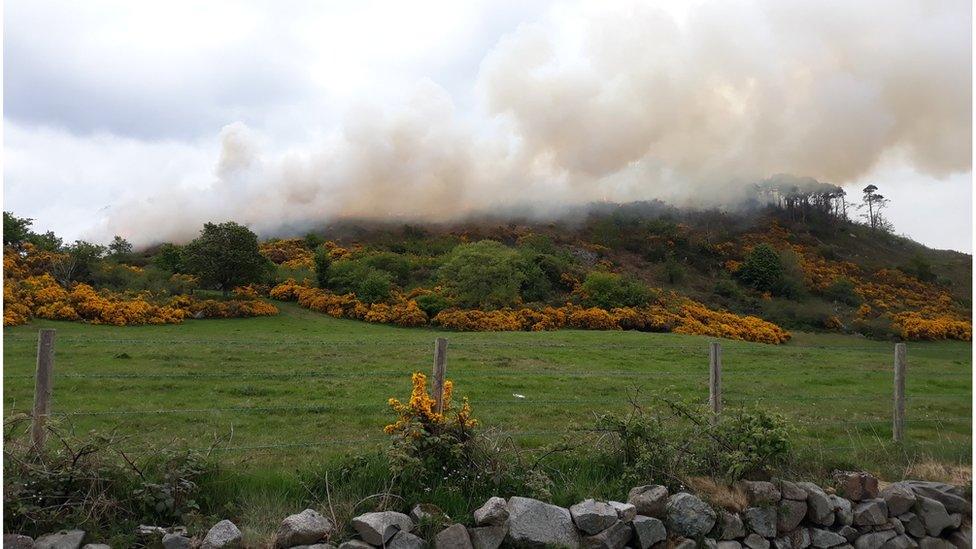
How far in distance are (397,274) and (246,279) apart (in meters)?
11.5

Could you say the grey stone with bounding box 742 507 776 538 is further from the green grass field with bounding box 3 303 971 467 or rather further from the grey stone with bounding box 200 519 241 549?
the grey stone with bounding box 200 519 241 549

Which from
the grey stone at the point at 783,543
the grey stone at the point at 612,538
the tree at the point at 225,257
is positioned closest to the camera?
the grey stone at the point at 612,538

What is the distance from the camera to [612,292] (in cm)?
3984

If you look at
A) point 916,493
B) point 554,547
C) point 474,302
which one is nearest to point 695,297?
point 474,302

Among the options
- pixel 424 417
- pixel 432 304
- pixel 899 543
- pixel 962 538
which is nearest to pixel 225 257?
pixel 432 304

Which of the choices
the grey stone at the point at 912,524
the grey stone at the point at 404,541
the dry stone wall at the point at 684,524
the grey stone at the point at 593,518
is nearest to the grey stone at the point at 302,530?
the dry stone wall at the point at 684,524

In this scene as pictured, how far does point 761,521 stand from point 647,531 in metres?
1.38

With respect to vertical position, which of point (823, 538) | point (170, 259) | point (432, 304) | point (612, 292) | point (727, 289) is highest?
point (170, 259)

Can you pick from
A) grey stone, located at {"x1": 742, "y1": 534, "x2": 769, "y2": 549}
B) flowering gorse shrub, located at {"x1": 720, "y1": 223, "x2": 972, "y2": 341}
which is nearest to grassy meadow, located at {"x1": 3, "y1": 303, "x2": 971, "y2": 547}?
grey stone, located at {"x1": 742, "y1": 534, "x2": 769, "y2": 549}

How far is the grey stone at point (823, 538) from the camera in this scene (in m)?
6.61

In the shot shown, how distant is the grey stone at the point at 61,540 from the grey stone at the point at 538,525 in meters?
3.62

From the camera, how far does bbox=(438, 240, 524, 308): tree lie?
38.2m

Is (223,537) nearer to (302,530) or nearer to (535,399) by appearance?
(302,530)

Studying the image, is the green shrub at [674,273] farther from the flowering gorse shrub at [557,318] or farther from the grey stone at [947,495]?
the grey stone at [947,495]
